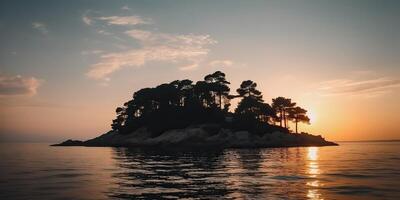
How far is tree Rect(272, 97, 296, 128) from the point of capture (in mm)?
142500

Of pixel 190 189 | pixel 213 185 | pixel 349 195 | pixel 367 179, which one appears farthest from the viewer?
pixel 367 179

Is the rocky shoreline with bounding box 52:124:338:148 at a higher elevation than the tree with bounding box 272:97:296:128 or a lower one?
lower

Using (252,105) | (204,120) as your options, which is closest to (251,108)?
(252,105)

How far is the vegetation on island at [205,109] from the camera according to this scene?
129 metres

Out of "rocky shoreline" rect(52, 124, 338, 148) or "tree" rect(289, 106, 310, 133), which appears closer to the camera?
"rocky shoreline" rect(52, 124, 338, 148)

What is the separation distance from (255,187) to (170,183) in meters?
7.32

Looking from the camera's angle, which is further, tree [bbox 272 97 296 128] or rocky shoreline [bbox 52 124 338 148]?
tree [bbox 272 97 296 128]

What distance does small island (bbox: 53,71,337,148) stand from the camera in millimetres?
118562

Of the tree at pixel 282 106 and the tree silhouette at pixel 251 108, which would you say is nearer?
the tree silhouette at pixel 251 108

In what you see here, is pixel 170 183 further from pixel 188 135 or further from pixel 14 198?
pixel 188 135

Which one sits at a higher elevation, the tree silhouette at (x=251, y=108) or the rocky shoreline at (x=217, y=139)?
the tree silhouette at (x=251, y=108)

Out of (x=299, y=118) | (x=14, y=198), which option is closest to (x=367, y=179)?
(x=14, y=198)

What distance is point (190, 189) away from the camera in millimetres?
25578

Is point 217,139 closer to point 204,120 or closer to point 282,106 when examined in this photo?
point 204,120
